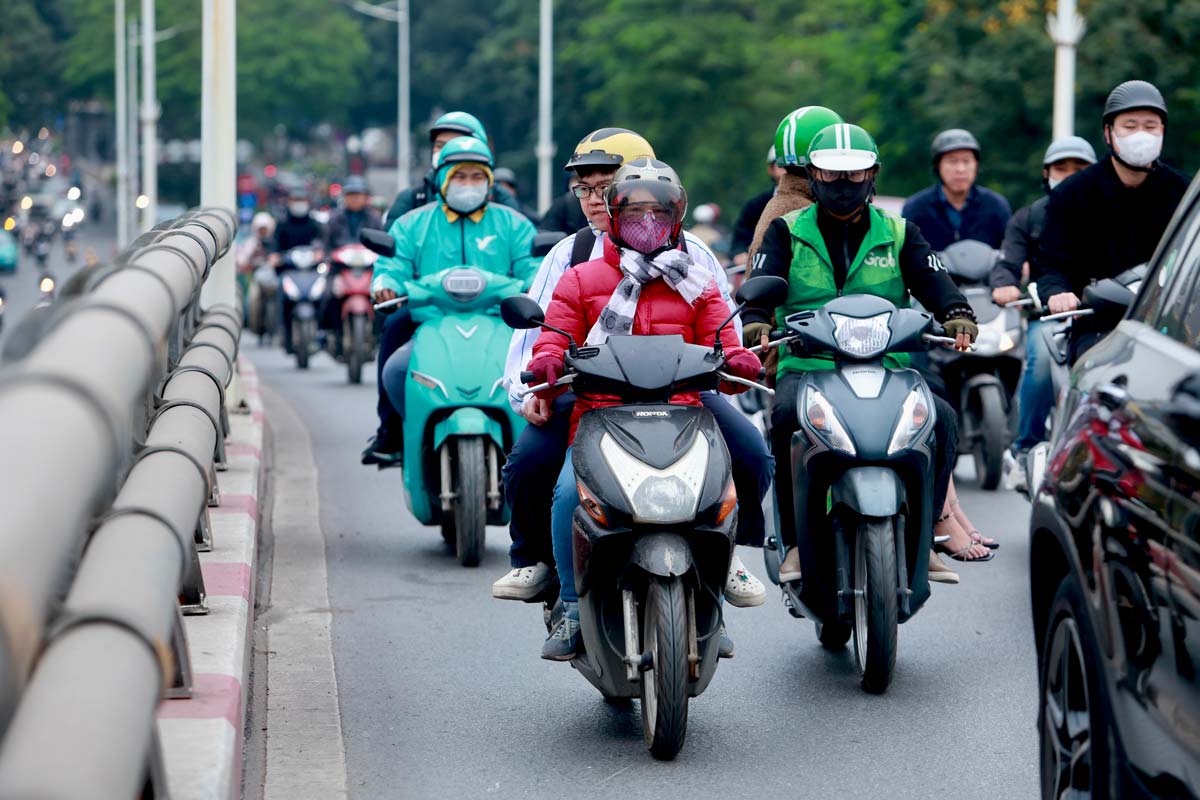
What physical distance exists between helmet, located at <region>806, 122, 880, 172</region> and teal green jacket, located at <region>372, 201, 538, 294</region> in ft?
10.3

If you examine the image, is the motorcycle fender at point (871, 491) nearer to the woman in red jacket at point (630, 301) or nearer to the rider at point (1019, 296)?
the woman in red jacket at point (630, 301)

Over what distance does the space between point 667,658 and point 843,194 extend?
2113mm

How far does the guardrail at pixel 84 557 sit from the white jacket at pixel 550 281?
2360 mm

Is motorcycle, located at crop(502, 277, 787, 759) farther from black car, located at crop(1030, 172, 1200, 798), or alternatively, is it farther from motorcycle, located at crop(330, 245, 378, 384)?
motorcycle, located at crop(330, 245, 378, 384)

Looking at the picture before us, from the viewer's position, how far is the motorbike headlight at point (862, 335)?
23.0 feet

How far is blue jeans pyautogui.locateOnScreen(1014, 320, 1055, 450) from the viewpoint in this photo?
403 inches

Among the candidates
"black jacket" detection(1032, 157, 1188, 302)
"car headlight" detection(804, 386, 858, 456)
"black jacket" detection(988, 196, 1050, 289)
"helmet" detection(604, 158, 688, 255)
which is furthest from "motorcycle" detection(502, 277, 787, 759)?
"black jacket" detection(988, 196, 1050, 289)

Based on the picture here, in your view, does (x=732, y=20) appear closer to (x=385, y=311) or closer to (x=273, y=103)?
(x=273, y=103)

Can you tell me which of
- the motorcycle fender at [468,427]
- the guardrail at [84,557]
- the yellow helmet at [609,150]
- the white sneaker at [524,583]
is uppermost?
the yellow helmet at [609,150]

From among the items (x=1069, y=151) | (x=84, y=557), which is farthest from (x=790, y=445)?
(x=1069, y=151)

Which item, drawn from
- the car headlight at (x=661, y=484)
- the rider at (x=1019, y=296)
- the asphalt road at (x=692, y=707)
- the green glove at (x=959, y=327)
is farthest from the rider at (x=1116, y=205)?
the car headlight at (x=661, y=484)

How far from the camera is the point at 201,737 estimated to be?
509 cm

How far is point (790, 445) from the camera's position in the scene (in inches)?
289

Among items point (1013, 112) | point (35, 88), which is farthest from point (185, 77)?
point (1013, 112)
